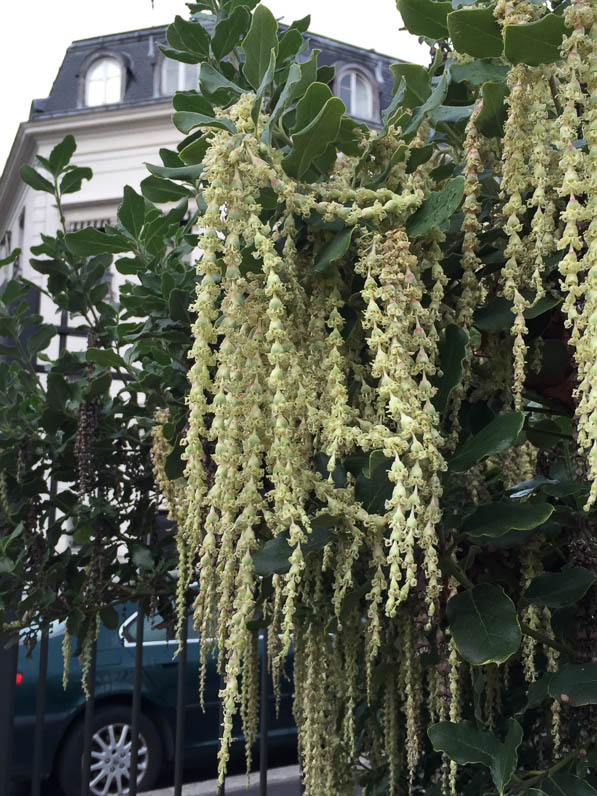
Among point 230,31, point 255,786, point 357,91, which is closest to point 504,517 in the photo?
point 230,31

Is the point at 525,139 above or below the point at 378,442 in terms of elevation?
above

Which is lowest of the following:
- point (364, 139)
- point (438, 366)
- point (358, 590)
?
point (358, 590)

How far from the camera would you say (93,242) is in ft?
4.37

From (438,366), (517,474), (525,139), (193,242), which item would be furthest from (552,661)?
(193,242)

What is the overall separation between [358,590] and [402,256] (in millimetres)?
478

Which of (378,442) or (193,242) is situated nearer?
(378,442)

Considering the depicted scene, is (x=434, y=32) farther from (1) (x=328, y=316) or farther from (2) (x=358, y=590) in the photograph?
(2) (x=358, y=590)

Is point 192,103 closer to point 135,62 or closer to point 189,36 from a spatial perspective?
point 189,36

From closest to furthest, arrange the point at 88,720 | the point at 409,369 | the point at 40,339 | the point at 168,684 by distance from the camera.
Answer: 1. the point at 409,369
2. the point at 40,339
3. the point at 88,720
4. the point at 168,684

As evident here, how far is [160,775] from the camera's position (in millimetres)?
4992

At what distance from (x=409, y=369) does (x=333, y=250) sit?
6.8 inches

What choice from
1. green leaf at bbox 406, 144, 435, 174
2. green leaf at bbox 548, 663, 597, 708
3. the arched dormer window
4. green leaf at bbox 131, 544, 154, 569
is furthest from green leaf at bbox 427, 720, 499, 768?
the arched dormer window

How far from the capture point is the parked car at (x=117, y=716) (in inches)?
177

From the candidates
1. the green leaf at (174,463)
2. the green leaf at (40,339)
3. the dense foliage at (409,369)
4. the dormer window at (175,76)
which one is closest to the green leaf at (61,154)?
the green leaf at (40,339)
